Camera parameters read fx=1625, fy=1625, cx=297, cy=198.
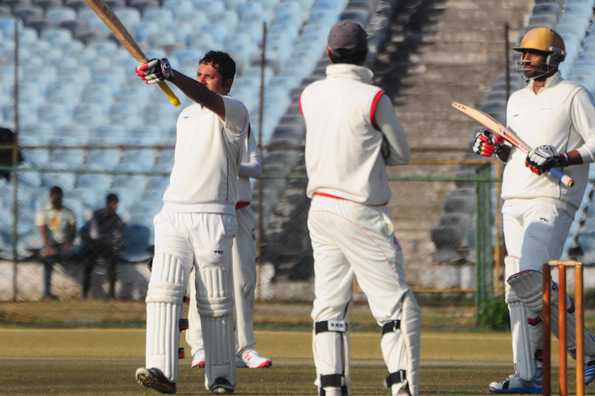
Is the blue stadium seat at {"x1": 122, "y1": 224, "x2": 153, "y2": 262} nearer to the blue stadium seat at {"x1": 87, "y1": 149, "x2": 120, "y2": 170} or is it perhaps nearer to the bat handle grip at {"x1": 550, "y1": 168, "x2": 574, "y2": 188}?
the blue stadium seat at {"x1": 87, "y1": 149, "x2": 120, "y2": 170}

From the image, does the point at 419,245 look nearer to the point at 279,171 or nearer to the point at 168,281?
the point at 279,171

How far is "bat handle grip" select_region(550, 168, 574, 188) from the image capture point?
8.59 m

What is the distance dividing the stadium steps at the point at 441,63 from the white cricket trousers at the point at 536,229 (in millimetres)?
11661

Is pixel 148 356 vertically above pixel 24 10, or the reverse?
pixel 24 10

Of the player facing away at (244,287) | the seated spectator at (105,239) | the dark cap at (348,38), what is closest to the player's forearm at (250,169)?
the player facing away at (244,287)

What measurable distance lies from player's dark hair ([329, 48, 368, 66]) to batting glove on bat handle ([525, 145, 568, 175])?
1.53m

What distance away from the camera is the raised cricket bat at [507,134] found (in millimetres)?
8609

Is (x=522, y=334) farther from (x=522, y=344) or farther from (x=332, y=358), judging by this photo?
(x=332, y=358)

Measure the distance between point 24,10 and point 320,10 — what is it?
4436 mm

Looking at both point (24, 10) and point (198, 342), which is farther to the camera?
point (24, 10)

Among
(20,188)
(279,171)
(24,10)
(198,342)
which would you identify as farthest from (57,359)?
(24,10)

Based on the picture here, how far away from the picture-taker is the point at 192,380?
9586 millimetres

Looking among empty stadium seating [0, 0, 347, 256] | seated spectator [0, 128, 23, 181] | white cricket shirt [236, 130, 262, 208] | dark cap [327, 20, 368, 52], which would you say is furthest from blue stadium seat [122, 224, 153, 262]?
dark cap [327, 20, 368, 52]

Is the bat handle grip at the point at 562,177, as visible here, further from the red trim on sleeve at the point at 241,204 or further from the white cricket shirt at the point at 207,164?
the red trim on sleeve at the point at 241,204
